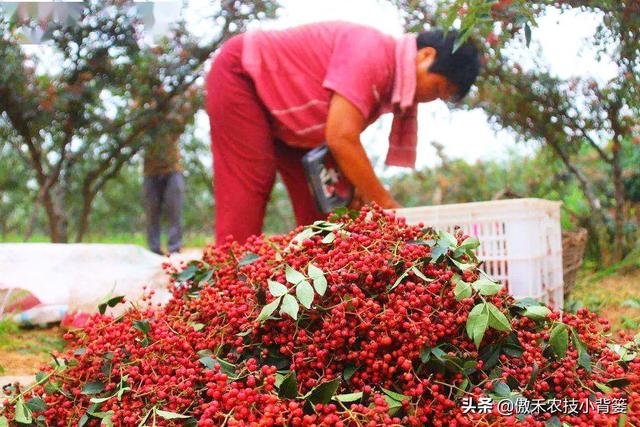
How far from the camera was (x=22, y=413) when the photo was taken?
1.17 m

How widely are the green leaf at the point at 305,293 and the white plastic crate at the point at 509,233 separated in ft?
3.10

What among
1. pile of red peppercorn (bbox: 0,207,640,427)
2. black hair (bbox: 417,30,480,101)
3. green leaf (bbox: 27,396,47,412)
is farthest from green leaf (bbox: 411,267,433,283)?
black hair (bbox: 417,30,480,101)

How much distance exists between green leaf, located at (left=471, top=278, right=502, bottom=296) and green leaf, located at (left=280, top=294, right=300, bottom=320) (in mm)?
335

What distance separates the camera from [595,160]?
3.45 m

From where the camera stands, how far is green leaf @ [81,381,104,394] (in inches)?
47.3

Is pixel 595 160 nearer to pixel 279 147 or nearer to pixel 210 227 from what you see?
pixel 279 147

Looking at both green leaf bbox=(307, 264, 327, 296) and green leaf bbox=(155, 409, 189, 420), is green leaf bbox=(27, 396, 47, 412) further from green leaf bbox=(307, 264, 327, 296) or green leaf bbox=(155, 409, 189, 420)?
green leaf bbox=(307, 264, 327, 296)

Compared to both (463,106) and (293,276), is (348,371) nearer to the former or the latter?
(293,276)

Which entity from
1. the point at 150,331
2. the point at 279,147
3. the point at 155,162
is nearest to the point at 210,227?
the point at 155,162

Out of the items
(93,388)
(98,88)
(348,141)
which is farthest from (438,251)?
(98,88)

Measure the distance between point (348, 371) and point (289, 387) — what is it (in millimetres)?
119

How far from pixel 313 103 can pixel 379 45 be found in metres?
0.35

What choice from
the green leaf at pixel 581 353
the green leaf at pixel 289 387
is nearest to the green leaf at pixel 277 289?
the green leaf at pixel 289 387

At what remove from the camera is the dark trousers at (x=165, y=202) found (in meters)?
5.94
